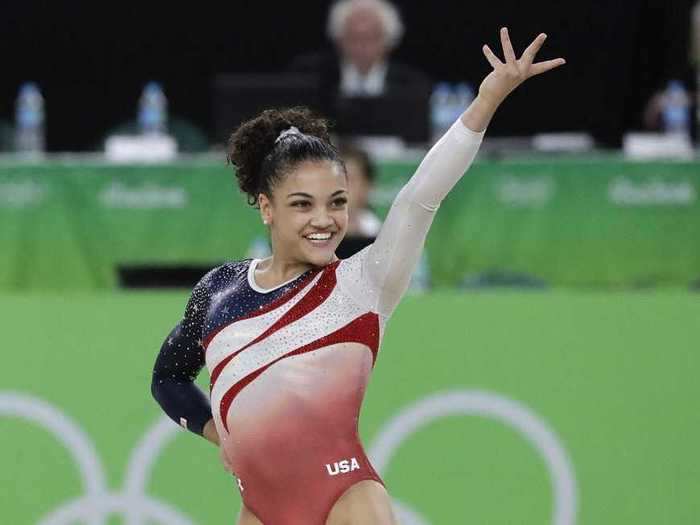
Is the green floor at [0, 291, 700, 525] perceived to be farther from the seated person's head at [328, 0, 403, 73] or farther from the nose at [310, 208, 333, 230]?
the seated person's head at [328, 0, 403, 73]

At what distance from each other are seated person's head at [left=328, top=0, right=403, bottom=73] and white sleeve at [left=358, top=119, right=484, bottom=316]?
4584mm

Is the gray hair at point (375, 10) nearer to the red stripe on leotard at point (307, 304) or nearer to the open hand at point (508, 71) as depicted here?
the red stripe on leotard at point (307, 304)

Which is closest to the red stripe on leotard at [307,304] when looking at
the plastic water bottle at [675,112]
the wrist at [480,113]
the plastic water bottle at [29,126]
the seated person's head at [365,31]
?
the wrist at [480,113]

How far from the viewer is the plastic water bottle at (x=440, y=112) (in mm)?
8148

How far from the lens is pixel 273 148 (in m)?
3.56

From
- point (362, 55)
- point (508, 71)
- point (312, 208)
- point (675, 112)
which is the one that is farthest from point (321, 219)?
point (675, 112)

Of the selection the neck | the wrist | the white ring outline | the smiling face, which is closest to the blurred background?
the white ring outline

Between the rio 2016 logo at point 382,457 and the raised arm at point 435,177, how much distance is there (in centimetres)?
168

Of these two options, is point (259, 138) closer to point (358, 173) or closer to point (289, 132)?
point (289, 132)

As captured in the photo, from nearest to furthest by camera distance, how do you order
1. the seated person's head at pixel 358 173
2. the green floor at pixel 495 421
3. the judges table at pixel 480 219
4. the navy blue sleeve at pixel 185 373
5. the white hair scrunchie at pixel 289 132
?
the white hair scrunchie at pixel 289 132 → the navy blue sleeve at pixel 185 373 → the green floor at pixel 495 421 → the seated person's head at pixel 358 173 → the judges table at pixel 480 219

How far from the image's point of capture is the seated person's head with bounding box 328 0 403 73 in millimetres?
7891

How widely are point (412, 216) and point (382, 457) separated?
6.21 feet

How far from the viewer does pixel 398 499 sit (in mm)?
5102

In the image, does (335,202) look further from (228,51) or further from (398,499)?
(228,51)
